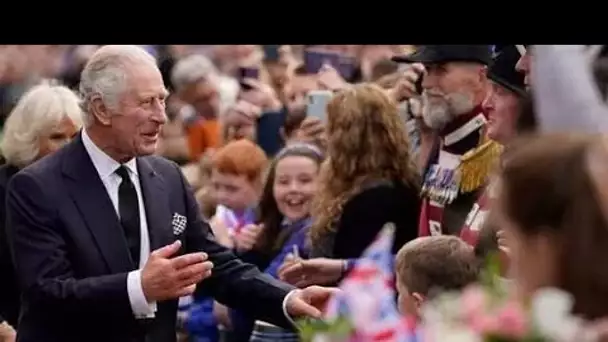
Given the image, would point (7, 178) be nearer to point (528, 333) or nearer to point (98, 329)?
point (98, 329)

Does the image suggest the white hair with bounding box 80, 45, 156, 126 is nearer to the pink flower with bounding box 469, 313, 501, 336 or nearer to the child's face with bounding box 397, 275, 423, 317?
the child's face with bounding box 397, 275, 423, 317

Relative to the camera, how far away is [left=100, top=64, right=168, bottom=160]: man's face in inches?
249

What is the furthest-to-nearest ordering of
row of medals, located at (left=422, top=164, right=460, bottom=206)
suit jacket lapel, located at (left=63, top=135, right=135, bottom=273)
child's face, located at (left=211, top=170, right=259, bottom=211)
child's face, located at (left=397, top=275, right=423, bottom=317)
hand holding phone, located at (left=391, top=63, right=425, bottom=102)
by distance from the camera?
child's face, located at (left=211, top=170, right=259, bottom=211) → hand holding phone, located at (left=391, top=63, right=425, bottom=102) → row of medals, located at (left=422, top=164, right=460, bottom=206) → suit jacket lapel, located at (left=63, top=135, right=135, bottom=273) → child's face, located at (left=397, top=275, right=423, bottom=317)

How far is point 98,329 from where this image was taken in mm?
6133

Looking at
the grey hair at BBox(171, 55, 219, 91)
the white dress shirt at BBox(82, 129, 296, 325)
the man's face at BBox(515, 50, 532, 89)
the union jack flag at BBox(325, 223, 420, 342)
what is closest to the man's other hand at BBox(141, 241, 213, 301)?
the white dress shirt at BBox(82, 129, 296, 325)

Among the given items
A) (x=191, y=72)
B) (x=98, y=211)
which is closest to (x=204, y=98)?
(x=191, y=72)

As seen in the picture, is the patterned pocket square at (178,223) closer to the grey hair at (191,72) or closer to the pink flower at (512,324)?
the pink flower at (512,324)

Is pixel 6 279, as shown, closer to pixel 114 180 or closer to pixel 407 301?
pixel 114 180

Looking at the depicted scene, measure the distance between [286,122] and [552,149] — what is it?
689 cm

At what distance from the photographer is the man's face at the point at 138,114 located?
249 inches

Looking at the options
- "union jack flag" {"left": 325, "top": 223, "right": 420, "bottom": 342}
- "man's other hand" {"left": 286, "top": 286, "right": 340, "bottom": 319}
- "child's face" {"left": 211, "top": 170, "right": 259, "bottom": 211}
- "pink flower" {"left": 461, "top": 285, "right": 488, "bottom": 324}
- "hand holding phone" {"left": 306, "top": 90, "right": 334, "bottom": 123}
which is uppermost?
"pink flower" {"left": 461, "top": 285, "right": 488, "bottom": 324}

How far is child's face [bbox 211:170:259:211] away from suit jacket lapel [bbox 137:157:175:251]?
2.98 meters

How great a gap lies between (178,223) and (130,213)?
0.72ft
